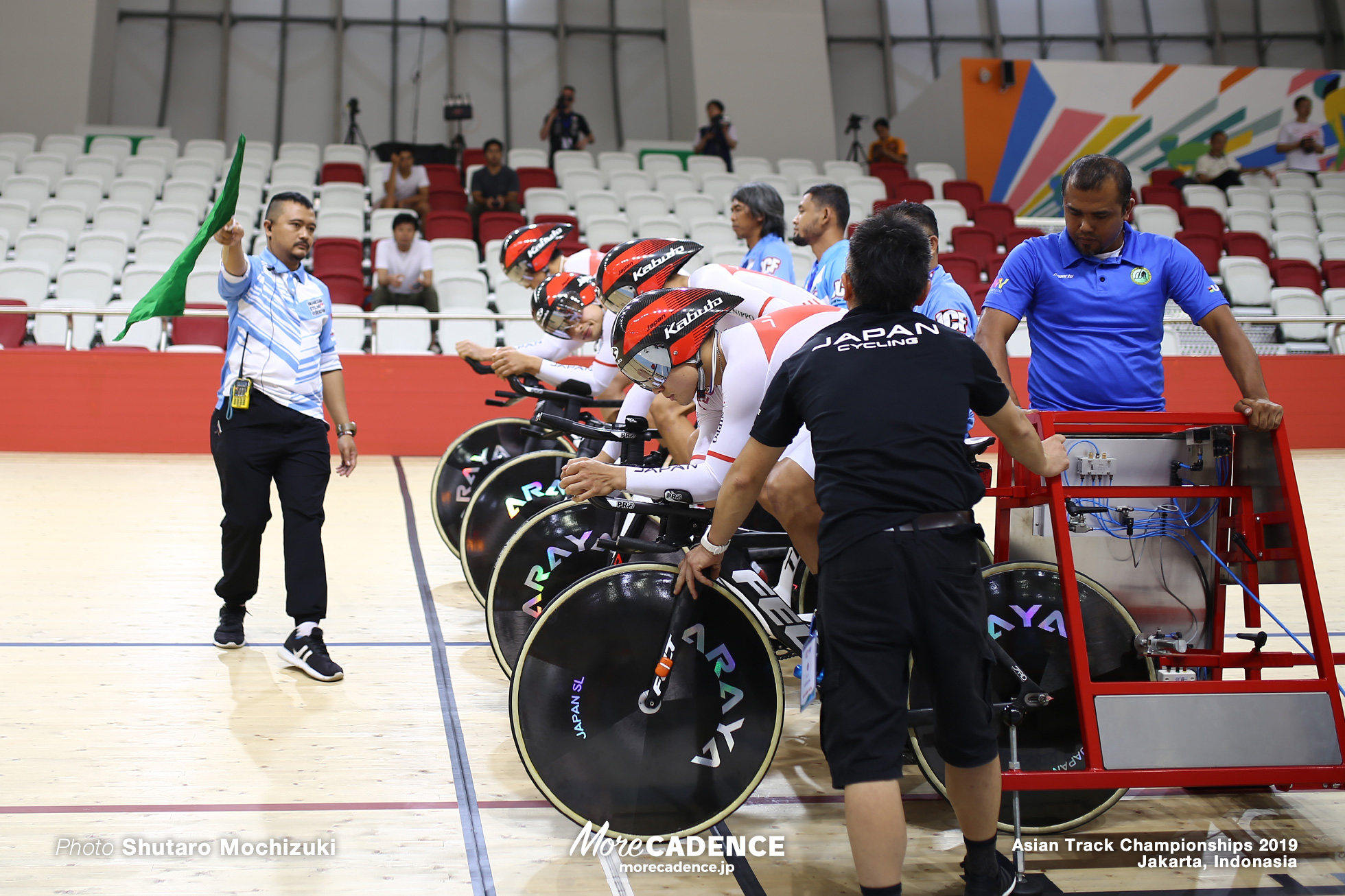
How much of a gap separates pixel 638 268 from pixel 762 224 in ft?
5.44

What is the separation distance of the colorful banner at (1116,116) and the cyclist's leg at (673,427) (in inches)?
439

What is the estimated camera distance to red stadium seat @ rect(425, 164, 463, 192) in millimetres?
11742

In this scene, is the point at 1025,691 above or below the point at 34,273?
below

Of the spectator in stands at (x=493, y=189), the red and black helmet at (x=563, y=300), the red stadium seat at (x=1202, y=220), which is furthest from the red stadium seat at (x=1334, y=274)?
the red and black helmet at (x=563, y=300)

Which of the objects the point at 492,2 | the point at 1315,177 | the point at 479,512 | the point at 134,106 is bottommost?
the point at 479,512

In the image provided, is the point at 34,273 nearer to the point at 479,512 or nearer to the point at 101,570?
the point at 101,570

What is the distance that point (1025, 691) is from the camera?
2514 mm

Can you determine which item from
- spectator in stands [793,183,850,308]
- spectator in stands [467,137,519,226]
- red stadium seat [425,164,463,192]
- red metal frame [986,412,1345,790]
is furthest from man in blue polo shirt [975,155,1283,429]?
red stadium seat [425,164,463,192]

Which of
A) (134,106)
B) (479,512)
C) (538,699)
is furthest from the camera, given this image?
(134,106)

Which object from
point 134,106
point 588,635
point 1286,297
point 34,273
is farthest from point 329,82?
point 588,635

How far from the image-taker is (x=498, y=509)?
4.46m

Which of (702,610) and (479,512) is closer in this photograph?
(702,610)

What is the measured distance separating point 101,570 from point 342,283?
15.1 ft

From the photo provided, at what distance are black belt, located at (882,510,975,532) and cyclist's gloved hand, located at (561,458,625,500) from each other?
820 millimetres
